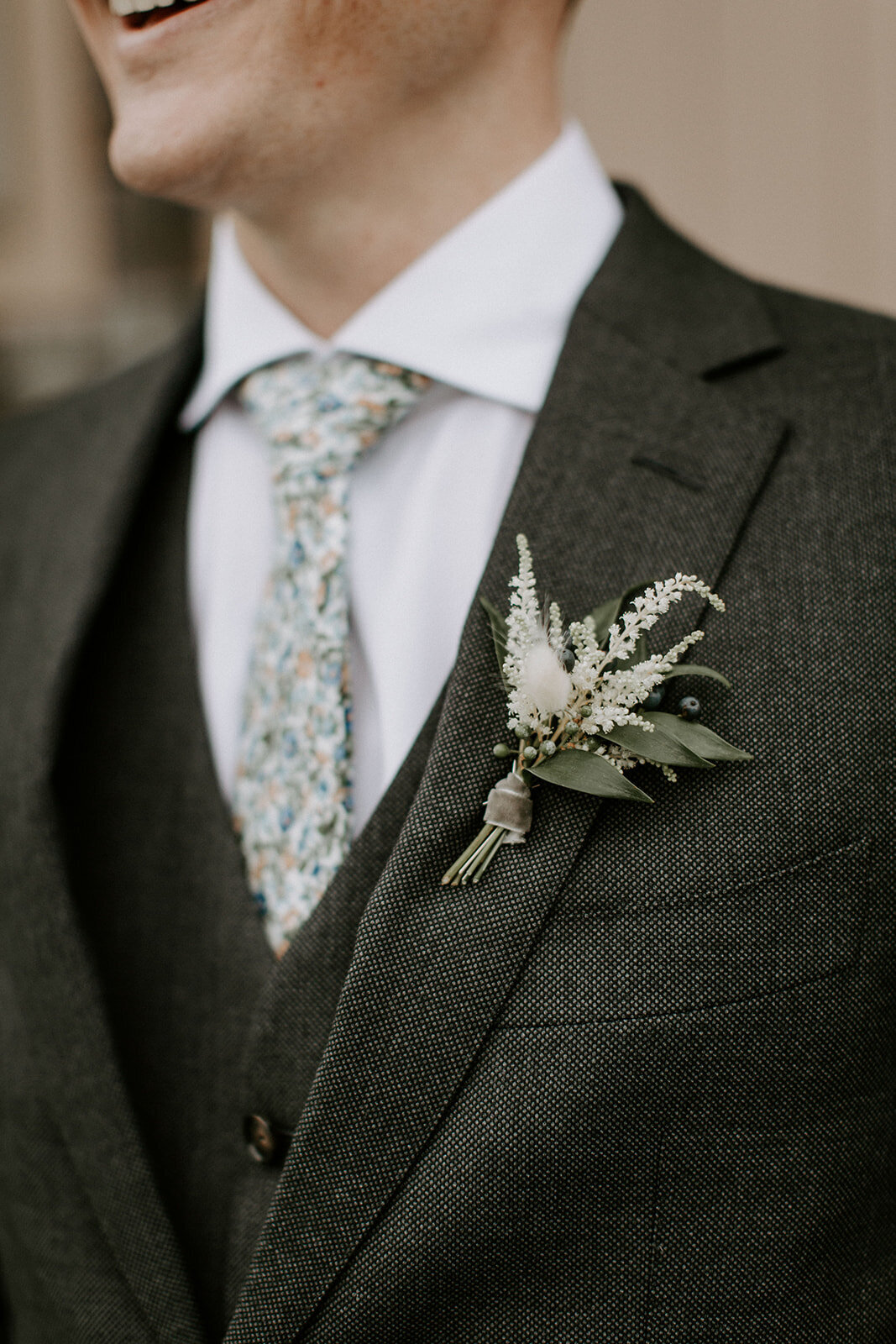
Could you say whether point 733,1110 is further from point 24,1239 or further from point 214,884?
point 24,1239

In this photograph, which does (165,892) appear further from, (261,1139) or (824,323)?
Result: (824,323)

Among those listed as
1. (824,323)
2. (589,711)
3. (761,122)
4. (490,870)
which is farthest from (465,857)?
(761,122)

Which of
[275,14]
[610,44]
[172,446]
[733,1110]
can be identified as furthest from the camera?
[610,44]

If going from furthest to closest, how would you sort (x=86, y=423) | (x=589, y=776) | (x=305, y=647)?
(x=86, y=423), (x=305, y=647), (x=589, y=776)

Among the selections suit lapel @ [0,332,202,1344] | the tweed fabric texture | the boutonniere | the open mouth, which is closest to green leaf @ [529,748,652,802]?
the boutonniere

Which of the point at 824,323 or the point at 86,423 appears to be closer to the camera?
the point at 824,323

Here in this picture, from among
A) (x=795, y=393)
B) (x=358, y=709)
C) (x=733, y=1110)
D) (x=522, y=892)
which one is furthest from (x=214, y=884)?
(x=795, y=393)
